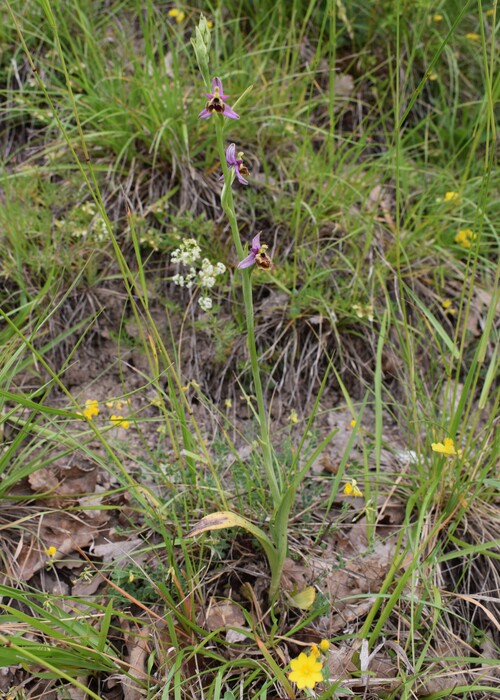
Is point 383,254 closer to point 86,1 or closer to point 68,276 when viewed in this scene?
point 68,276

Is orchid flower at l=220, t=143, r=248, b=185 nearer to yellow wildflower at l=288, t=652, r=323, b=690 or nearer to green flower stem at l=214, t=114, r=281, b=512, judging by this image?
green flower stem at l=214, t=114, r=281, b=512

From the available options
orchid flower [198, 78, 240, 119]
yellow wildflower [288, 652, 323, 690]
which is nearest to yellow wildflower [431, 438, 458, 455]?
yellow wildflower [288, 652, 323, 690]

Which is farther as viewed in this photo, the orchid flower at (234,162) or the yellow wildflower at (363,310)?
the yellow wildflower at (363,310)

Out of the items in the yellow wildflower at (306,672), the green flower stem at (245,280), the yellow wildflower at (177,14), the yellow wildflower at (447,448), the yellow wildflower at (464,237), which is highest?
the yellow wildflower at (177,14)

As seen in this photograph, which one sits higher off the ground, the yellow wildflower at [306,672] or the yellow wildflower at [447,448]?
the yellow wildflower at [447,448]

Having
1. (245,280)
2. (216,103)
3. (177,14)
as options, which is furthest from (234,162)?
(177,14)

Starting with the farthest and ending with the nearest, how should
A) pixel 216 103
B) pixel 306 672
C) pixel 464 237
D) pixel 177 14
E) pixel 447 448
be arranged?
pixel 177 14
pixel 464 237
pixel 447 448
pixel 306 672
pixel 216 103

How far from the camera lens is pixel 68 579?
1812 mm

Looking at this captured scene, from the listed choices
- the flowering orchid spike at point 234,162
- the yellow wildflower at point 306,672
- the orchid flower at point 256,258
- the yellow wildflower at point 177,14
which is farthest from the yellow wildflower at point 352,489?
the yellow wildflower at point 177,14

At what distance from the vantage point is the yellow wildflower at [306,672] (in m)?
1.28

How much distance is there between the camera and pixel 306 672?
4.27ft

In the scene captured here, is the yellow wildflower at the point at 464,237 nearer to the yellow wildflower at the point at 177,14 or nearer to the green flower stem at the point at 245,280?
the green flower stem at the point at 245,280

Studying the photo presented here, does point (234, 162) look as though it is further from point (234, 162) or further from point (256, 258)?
point (256, 258)

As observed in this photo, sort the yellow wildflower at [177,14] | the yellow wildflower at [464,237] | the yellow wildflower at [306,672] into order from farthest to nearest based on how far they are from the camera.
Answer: the yellow wildflower at [177,14] < the yellow wildflower at [464,237] < the yellow wildflower at [306,672]
